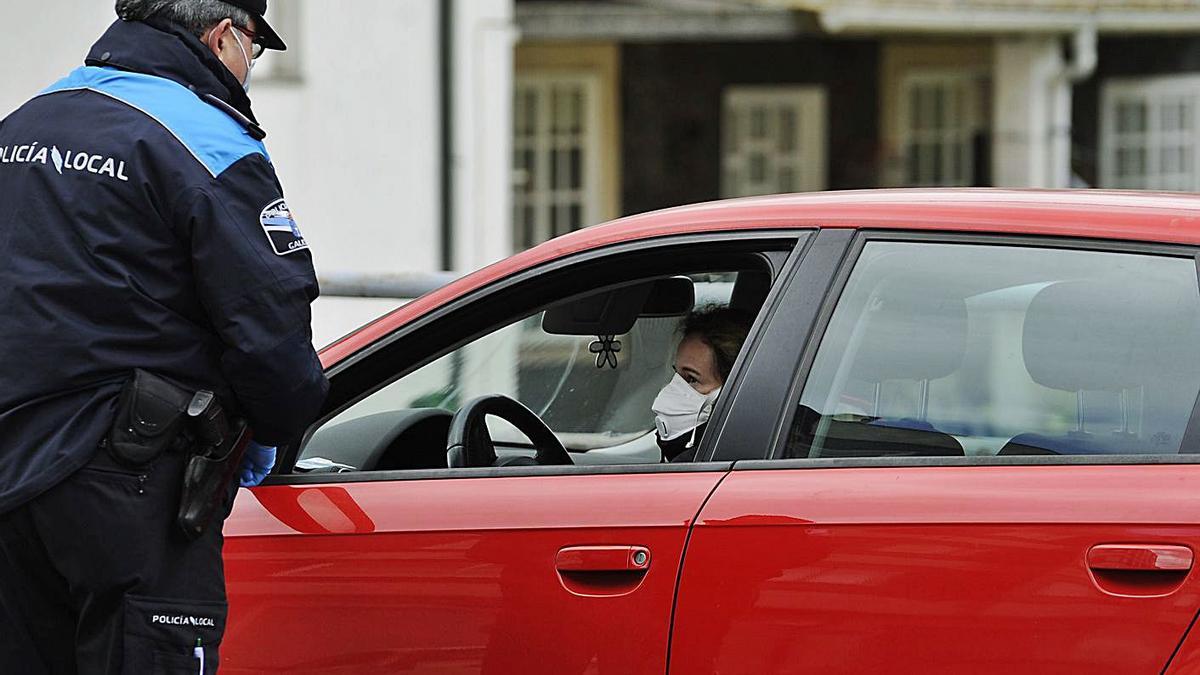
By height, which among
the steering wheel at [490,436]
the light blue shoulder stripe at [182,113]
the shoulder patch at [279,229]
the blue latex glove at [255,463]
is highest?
the light blue shoulder stripe at [182,113]

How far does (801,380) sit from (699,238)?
13.0 inches

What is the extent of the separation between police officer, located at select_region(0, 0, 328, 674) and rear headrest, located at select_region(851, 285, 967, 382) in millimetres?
881

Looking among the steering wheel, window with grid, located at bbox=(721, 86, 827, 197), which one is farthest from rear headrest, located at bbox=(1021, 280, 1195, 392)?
window with grid, located at bbox=(721, 86, 827, 197)

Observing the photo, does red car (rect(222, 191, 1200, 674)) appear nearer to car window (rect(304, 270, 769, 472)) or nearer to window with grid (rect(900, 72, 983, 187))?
car window (rect(304, 270, 769, 472))

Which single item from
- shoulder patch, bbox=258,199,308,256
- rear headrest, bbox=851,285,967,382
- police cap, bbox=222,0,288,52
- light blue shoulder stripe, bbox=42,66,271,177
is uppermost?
police cap, bbox=222,0,288,52

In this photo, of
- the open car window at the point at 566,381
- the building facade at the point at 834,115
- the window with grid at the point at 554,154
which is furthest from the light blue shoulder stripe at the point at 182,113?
the window with grid at the point at 554,154

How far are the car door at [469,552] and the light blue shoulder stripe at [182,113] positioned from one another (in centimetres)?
55

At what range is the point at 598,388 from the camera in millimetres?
3646

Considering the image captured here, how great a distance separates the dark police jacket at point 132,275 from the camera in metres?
2.71

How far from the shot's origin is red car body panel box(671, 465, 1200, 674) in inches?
98.8

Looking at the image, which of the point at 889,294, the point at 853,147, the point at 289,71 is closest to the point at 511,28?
the point at 289,71

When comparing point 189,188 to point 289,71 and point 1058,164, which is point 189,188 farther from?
point 1058,164

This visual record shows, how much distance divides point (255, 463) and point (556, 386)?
0.88 m

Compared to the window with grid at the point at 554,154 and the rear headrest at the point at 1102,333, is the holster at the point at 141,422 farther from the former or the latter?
the window with grid at the point at 554,154
